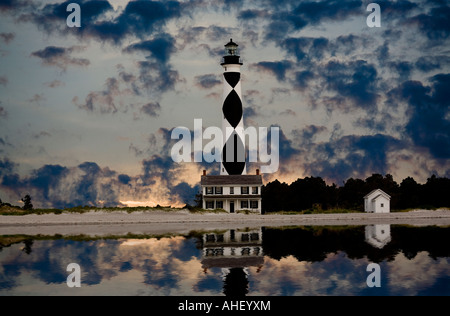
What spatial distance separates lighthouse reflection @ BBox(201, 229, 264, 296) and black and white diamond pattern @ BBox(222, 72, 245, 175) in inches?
887

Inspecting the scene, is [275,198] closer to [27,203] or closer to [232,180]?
[232,180]

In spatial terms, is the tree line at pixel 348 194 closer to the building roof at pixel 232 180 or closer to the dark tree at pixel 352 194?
the dark tree at pixel 352 194

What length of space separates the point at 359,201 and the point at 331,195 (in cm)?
361

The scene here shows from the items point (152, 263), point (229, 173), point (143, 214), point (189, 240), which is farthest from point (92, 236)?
point (229, 173)

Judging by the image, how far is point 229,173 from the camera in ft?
195

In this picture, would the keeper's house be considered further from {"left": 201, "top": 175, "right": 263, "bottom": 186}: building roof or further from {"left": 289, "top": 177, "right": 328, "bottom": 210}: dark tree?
{"left": 289, "top": 177, "right": 328, "bottom": 210}: dark tree

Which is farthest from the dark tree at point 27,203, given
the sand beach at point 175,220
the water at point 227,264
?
the water at point 227,264

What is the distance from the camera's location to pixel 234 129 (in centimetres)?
5875

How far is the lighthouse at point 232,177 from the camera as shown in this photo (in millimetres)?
58469

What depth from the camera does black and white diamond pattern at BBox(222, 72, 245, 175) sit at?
58750 mm

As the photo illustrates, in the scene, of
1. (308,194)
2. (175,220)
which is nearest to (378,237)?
(175,220)

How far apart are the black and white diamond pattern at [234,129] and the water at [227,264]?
80.3 feet

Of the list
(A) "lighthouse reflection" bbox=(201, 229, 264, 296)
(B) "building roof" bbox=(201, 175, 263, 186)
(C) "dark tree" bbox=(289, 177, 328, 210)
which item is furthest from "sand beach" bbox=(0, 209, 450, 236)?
(C) "dark tree" bbox=(289, 177, 328, 210)
